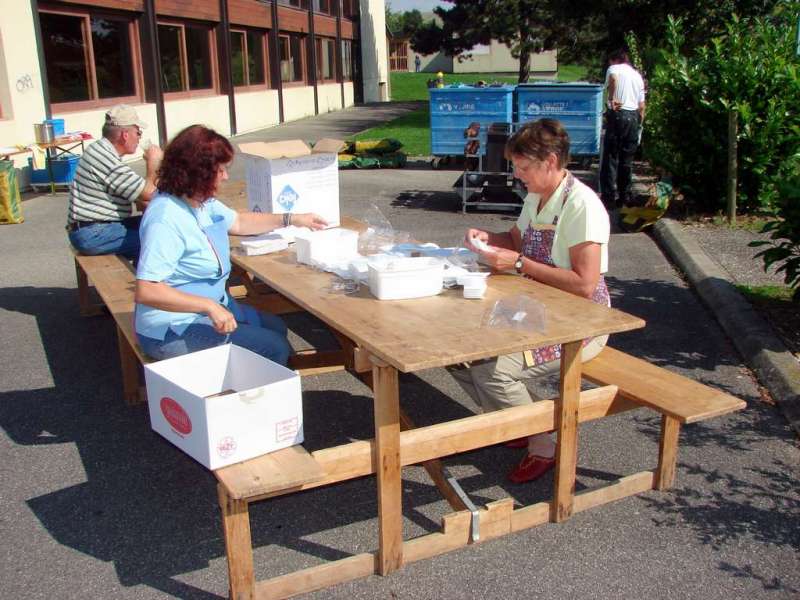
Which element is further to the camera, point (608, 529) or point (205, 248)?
point (205, 248)

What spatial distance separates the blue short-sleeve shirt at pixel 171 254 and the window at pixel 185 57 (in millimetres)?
14259

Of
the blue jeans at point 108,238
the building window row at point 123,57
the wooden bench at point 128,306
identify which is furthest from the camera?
the building window row at point 123,57

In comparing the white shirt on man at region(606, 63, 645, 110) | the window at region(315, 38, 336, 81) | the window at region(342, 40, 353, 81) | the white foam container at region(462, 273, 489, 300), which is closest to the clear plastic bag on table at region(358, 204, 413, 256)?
the white foam container at region(462, 273, 489, 300)

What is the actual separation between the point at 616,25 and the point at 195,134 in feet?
62.5

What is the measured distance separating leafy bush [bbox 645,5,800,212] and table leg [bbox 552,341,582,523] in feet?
18.8

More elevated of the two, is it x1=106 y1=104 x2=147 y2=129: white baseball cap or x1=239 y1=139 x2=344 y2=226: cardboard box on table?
x1=106 y1=104 x2=147 y2=129: white baseball cap

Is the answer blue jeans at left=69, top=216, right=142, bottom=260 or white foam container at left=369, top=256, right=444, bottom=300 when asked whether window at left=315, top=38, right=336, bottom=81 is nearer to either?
blue jeans at left=69, top=216, right=142, bottom=260

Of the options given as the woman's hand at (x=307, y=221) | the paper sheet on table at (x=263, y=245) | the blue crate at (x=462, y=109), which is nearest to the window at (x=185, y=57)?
the blue crate at (x=462, y=109)

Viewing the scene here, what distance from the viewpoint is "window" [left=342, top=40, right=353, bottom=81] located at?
32875 millimetres

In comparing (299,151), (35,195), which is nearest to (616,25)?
(35,195)

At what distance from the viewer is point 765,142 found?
8.16 metres

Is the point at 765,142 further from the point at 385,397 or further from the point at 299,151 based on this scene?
the point at 385,397

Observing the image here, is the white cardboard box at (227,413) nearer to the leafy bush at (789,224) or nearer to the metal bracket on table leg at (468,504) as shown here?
the metal bracket on table leg at (468,504)

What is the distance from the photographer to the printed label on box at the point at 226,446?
262 centimetres
